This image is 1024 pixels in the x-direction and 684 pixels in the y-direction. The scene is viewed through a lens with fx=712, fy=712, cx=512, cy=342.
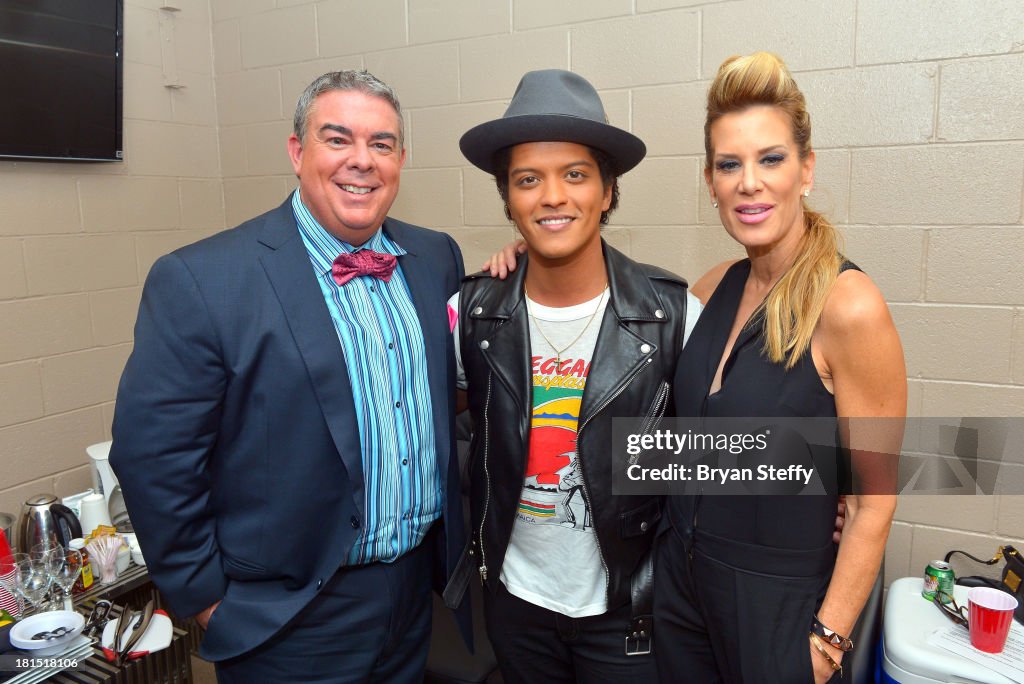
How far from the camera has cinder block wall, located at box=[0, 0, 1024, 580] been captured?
87.9 inches

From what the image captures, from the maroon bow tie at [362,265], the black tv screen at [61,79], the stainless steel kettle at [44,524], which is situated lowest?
the stainless steel kettle at [44,524]

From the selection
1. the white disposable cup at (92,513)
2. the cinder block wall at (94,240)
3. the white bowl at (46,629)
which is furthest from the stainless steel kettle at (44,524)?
the cinder block wall at (94,240)

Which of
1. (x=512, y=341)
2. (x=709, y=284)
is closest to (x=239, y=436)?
(x=512, y=341)

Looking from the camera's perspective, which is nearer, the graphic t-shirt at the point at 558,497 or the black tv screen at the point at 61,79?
the graphic t-shirt at the point at 558,497

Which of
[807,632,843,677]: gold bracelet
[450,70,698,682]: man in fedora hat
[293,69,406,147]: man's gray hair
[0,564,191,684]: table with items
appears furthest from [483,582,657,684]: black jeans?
[293,69,406,147]: man's gray hair

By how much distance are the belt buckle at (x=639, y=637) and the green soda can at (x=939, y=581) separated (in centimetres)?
109

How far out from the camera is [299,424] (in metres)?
1.54

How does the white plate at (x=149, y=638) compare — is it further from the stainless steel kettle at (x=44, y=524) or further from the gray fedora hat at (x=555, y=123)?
the gray fedora hat at (x=555, y=123)

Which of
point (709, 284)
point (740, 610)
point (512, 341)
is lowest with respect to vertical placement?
point (740, 610)

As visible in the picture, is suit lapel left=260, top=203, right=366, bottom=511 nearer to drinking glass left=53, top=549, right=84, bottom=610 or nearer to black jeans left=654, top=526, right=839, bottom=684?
black jeans left=654, top=526, right=839, bottom=684

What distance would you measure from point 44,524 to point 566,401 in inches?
74.9

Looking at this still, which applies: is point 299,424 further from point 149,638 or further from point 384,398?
point 149,638

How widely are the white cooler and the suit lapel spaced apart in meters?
1.53

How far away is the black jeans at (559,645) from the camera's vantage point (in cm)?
161
